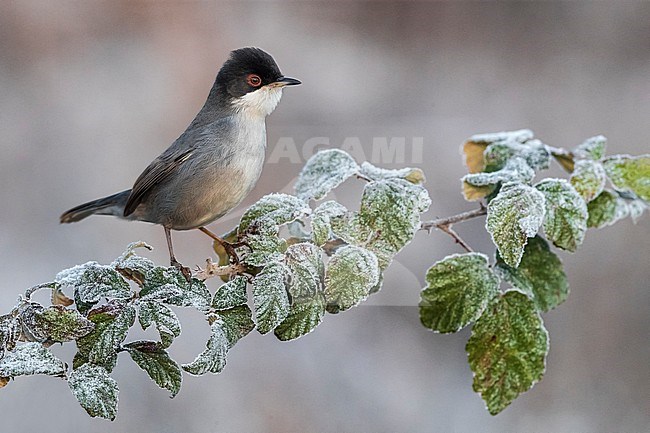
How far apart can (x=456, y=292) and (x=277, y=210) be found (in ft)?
0.66

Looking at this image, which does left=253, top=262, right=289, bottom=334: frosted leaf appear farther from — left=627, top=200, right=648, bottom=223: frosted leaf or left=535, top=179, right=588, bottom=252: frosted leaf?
left=627, top=200, right=648, bottom=223: frosted leaf

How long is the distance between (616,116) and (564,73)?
0.27m

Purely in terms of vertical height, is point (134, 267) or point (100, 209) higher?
point (134, 267)

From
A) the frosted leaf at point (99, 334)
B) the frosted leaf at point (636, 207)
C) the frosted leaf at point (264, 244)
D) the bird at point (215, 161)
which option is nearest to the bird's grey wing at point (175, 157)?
the bird at point (215, 161)

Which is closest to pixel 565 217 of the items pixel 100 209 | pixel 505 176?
pixel 505 176

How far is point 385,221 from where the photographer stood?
0.71 meters

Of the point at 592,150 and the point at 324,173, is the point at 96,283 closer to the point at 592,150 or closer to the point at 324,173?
the point at 324,173

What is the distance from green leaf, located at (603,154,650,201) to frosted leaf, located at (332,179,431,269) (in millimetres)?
288

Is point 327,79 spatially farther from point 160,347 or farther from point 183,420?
point 160,347

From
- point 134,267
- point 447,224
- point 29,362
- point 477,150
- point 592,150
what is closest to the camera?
point 29,362

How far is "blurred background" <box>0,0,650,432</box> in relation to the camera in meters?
1.76

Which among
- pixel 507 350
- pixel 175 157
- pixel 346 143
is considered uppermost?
pixel 175 157

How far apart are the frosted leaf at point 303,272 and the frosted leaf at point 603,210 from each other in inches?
14.2

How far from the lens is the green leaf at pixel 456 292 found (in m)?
0.76
